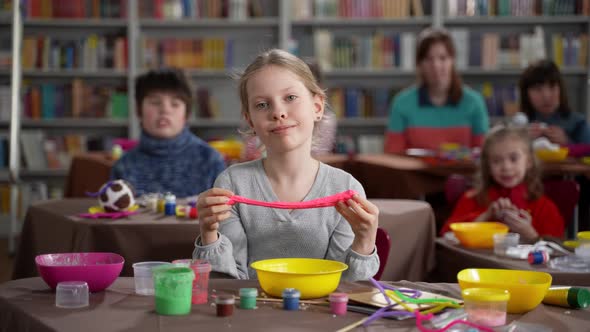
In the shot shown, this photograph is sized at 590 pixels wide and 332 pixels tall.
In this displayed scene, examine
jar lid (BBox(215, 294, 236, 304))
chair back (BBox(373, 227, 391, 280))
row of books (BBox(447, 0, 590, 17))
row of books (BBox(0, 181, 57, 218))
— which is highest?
row of books (BBox(447, 0, 590, 17))

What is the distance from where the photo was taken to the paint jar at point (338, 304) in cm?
127

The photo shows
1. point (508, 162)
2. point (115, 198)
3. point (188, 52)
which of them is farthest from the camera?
point (188, 52)

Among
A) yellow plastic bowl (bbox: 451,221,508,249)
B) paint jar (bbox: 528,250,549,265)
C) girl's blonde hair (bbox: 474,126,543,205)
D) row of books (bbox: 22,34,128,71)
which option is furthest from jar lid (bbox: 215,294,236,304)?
row of books (bbox: 22,34,128,71)

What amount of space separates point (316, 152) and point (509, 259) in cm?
57

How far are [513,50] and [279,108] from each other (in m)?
4.83

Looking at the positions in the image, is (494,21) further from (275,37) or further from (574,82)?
(275,37)

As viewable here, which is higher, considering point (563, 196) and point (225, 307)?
point (225, 307)

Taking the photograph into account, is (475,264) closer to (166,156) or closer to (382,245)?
(382,245)

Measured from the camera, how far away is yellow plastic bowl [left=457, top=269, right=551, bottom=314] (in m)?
1.28

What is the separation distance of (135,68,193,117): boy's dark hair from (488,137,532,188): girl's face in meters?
1.29

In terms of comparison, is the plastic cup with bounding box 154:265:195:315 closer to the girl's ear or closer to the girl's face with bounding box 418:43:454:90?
the girl's ear

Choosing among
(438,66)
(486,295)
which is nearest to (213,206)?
(486,295)

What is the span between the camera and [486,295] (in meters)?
1.21

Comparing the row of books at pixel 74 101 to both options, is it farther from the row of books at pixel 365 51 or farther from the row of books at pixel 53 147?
the row of books at pixel 365 51
